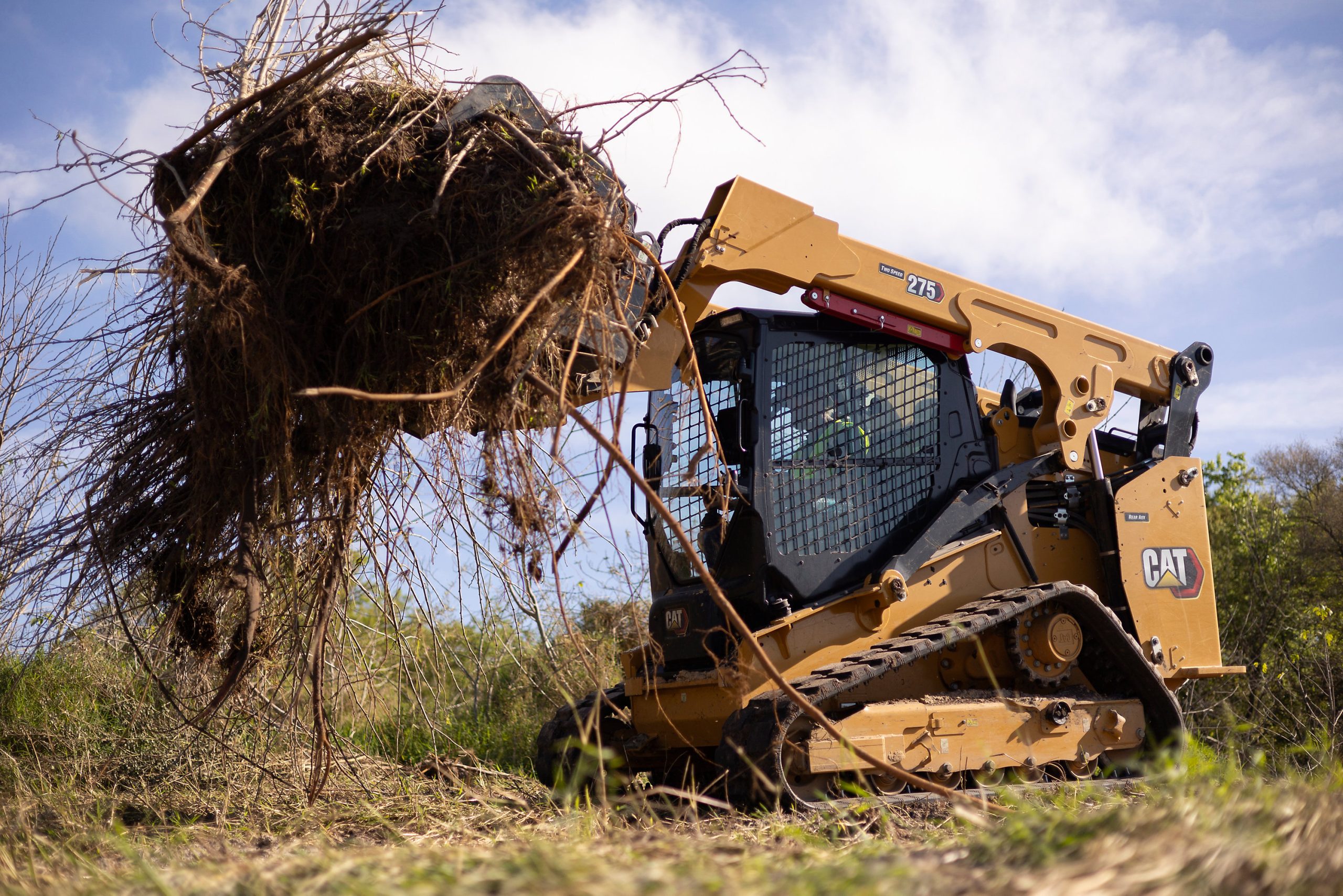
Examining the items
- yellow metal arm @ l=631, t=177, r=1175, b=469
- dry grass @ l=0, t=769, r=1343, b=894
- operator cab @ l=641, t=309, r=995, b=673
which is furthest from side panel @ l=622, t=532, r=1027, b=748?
dry grass @ l=0, t=769, r=1343, b=894

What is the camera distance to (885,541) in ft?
19.0

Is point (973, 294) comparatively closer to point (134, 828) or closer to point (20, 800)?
point (134, 828)

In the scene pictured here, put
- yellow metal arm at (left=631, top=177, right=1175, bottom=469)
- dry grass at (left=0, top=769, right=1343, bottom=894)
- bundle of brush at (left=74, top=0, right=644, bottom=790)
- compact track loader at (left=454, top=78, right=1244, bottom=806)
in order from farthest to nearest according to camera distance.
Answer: yellow metal arm at (left=631, top=177, right=1175, bottom=469)
compact track loader at (left=454, top=78, right=1244, bottom=806)
bundle of brush at (left=74, top=0, right=644, bottom=790)
dry grass at (left=0, top=769, right=1343, bottom=894)

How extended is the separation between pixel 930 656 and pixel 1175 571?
1.91 metres

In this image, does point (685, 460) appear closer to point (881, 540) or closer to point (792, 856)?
point (881, 540)

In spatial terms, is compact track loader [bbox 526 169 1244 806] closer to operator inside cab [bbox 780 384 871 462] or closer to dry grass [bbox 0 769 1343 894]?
operator inside cab [bbox 780 384 871 462]

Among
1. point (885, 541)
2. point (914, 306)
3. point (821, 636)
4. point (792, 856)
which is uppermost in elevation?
point (914, 306)

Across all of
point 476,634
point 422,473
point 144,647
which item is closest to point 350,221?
point 422,473

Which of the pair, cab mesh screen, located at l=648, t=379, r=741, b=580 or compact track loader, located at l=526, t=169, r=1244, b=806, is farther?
cab mesh screen, located at l=648, t=379, r=741, b=580

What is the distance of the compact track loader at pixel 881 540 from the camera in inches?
200

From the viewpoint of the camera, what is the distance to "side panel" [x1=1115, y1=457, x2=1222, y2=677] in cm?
625

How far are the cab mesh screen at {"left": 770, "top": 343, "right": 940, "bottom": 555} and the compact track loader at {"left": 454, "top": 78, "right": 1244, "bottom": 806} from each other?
0.5 inches

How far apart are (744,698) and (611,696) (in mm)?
1369

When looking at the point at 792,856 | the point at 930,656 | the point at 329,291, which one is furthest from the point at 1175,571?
the point at 329,291
